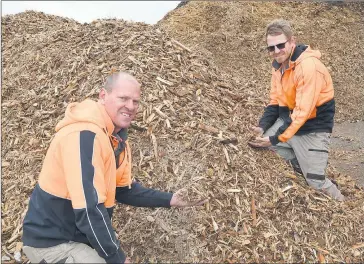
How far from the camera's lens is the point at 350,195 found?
5.41 m

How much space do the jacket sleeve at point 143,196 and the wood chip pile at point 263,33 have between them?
29.5 feet

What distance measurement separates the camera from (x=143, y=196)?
11.9ft

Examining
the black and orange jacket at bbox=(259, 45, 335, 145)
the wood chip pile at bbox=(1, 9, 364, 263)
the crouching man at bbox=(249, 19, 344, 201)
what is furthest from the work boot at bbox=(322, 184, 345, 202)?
the black and orange jacket at bbox=(259, 45, 335, 145)

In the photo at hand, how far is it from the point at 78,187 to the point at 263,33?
12.5m

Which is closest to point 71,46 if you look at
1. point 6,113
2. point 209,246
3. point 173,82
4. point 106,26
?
point 106,26

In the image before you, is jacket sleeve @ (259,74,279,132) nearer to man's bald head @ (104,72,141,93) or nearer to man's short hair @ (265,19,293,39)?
man's short hair @ (265,19,293,39)

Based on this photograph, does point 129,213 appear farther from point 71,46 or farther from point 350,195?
point 71,46

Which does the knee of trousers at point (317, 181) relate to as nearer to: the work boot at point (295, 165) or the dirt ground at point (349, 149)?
the work boot at point (295, 165)

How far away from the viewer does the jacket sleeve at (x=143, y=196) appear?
142 inches

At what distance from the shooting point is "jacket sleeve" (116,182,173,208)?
361 cm

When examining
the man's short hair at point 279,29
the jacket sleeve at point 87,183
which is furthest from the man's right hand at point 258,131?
the jacket sleeve at point 87,183

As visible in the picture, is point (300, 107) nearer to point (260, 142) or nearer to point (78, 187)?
point (260, 142)

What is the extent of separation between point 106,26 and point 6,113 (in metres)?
2.19

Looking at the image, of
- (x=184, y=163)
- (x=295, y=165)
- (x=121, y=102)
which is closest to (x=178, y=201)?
(x=184, y=163)
